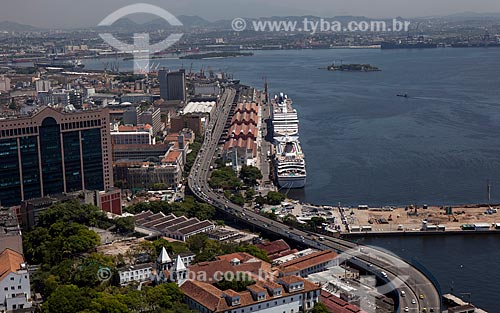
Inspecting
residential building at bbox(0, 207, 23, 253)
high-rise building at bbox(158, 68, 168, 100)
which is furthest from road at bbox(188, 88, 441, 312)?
high-rise building at bbox(158, 68, 168, 100)

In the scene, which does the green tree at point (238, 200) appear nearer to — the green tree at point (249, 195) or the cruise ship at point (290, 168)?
the green tree at point (249, 195)

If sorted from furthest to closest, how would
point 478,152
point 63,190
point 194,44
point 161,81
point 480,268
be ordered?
point 194,44, point 161,81, point 478,152, point 63,190, point 480,268

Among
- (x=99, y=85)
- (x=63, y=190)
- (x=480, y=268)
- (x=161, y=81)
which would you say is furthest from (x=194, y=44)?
(x=480, y=268)

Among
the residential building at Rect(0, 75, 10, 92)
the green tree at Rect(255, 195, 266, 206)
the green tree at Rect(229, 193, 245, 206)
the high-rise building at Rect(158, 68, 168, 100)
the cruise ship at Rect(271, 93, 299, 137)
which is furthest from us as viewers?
the residential building at Rect(0, 75, 10, 92)

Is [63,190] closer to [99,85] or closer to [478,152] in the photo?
[478,152]

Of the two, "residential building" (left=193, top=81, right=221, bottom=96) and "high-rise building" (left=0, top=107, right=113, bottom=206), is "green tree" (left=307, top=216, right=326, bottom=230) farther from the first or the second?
"residential building" (left=193, top=81, right=221, bottom=96)

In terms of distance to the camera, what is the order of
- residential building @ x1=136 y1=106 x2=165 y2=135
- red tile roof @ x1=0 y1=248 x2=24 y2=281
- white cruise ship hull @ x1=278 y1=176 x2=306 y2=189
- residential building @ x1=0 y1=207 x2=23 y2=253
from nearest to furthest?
red tile roof @ x1=0 y1=248 x2=24 y2=281 → residential building @ x1=0 y1=207 x2=23 y2=253 → white cruise ship hull @ x1=278 y1=176 x2=306 y2=189 → residential building @ x1=136 y1=106 x2=165 y2=135

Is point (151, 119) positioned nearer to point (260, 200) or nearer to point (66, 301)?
point (260, 200)
